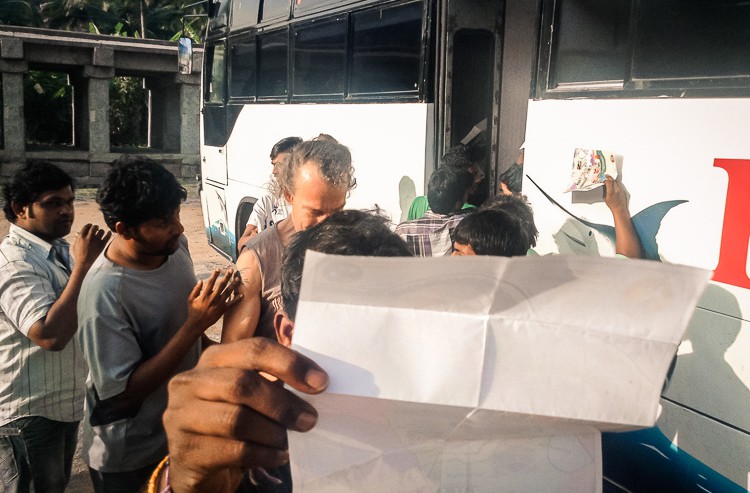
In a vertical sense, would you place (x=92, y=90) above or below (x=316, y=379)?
above

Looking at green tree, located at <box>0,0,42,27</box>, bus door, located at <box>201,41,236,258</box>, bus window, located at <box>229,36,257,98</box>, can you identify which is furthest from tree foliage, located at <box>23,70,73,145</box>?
bus window, located at <box>229,36,257,98</box>

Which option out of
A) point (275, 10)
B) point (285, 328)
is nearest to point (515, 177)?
point (285, 328)

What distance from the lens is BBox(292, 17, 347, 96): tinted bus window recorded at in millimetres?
4633

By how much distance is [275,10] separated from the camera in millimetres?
5746

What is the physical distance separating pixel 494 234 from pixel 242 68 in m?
4.73

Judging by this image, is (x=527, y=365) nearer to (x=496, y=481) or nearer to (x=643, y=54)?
(x=496, y=481)

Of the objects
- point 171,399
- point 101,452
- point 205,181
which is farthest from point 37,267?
point 205,181

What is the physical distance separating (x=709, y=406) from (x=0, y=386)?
2.53 meters

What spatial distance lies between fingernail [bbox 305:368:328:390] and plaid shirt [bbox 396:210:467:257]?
2559 millimetres

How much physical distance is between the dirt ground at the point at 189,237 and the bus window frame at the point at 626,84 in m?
3.22

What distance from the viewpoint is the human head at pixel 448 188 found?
137 inches

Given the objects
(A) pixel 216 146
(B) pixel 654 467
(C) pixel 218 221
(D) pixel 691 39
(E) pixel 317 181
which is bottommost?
(B) pixel 654 467

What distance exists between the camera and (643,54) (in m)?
2.41

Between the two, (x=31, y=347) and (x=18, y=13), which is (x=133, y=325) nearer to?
(x=31, y=347)
